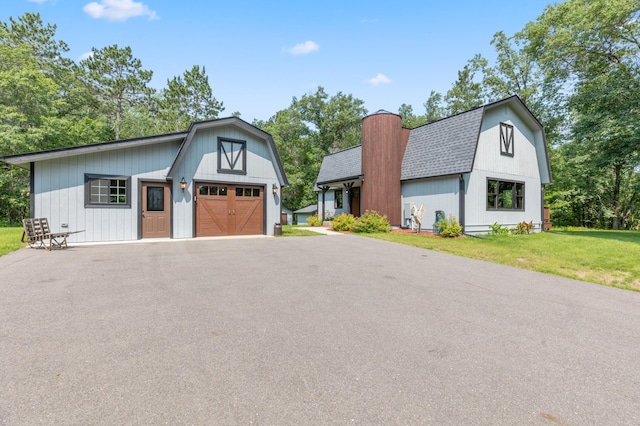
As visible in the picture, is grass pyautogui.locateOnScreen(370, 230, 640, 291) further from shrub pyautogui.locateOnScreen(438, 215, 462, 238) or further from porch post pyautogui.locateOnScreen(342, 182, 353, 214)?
porch post pyautogui.locateOnScreen(342, 182, 353, 214)

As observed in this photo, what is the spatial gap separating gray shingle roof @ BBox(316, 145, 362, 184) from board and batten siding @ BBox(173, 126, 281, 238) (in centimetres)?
641

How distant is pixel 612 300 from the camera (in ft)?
16.0

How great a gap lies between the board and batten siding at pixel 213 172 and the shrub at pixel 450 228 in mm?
7845

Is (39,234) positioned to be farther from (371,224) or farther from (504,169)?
(504,169)

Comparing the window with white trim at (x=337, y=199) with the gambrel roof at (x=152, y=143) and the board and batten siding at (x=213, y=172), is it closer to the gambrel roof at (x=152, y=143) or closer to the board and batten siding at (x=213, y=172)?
the gambrel roof at (x=152, y=143)

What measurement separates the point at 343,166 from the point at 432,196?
7.87 metres

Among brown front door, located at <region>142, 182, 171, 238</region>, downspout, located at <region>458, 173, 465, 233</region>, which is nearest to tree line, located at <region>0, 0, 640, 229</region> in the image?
downspout, located at <region>458, 173, 465, 233</region>

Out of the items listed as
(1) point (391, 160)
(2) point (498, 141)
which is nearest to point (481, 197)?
(2) point (498, 141)

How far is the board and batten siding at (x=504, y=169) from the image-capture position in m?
13.8

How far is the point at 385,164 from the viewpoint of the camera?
1631 cm

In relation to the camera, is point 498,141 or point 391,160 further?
point 391,160

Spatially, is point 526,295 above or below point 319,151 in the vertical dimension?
below

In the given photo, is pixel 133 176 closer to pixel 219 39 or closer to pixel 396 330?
pixel 219 39

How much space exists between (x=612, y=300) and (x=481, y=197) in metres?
9.87
